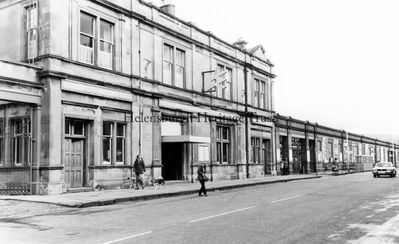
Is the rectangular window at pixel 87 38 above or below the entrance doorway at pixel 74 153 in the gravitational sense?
above

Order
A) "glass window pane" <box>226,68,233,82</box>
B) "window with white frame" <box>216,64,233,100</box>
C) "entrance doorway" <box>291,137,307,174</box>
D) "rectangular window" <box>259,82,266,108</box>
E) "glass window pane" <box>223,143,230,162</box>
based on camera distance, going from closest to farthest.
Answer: "window with white frame" <box>216,64,233,100</box> < "glass window pane" <box>223,143,230,162</box> < "glass window pane" <box>226,68,233,82</box> < "rectangular window" <box>259,82,266,108</box> < "entrance doorway" <box>291,137,307,174</box>

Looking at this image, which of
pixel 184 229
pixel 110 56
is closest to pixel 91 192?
pixel 110 56

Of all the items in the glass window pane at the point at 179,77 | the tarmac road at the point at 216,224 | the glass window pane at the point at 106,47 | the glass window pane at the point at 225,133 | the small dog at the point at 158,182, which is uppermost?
the glass window pane at the point at 106,47

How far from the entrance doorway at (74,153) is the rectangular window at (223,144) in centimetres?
1355

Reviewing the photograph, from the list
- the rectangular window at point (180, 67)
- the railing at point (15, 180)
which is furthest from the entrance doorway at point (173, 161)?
the railing at point (15, 180)

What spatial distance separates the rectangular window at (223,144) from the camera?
109ft

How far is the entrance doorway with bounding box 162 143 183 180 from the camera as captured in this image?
95.8 feet

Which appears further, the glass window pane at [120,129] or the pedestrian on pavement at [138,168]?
the glass window pane at [120,129]

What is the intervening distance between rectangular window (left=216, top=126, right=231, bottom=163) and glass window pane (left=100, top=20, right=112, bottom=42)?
497 inches

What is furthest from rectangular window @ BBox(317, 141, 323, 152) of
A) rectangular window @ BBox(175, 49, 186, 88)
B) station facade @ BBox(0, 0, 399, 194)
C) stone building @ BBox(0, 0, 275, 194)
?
rectangular window @ BBox(175, 49, 186, 88)

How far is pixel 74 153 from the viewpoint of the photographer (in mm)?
21078

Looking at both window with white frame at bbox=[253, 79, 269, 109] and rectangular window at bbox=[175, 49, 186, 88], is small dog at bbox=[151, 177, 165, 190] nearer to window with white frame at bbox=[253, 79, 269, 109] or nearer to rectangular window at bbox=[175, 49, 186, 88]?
rectangular window at bbox=[175, 49, 186, 88]

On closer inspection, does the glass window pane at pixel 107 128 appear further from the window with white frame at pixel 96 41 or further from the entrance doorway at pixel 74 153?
the window with white frame at pixel 96 41

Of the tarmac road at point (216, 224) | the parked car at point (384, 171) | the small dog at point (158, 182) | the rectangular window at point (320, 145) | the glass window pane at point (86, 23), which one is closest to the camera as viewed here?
the tarmac road at point (216, 224)
